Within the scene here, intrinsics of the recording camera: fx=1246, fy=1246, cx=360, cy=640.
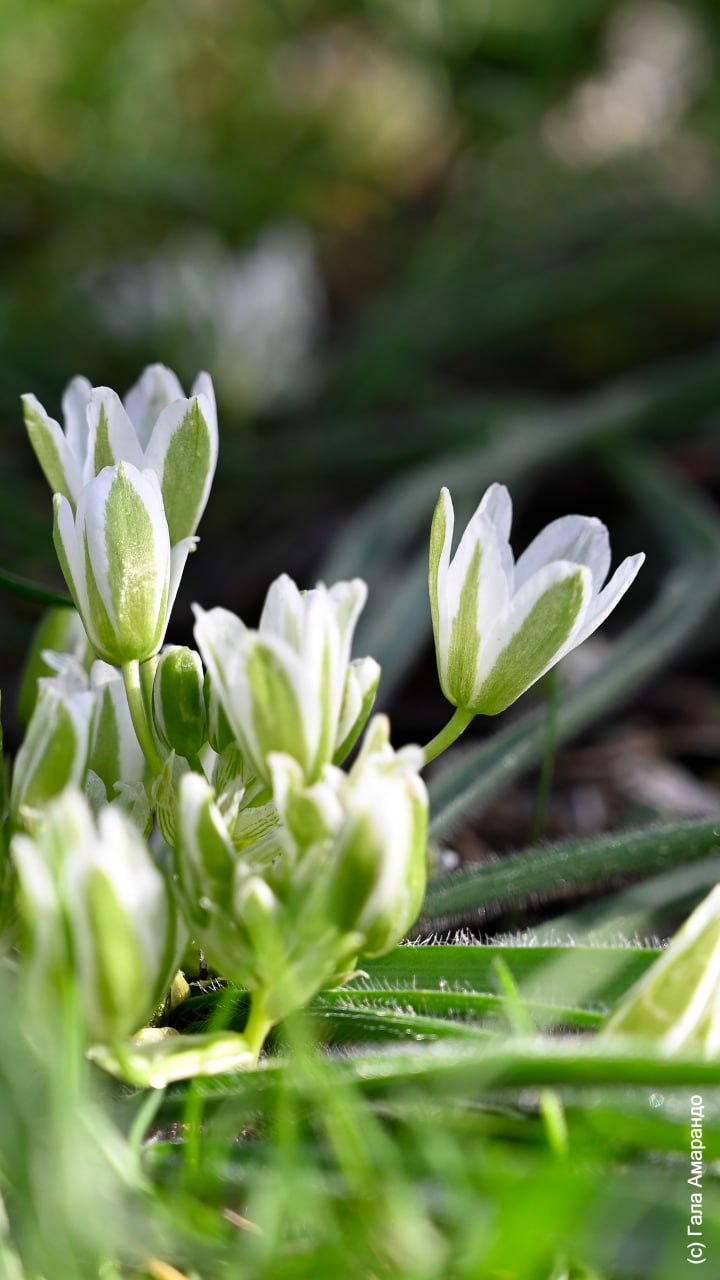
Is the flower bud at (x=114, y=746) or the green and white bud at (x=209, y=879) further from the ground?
the flower bud at (x=114, y=746)

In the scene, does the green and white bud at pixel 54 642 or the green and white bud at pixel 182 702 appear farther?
the green and white bud at pixel 54 642

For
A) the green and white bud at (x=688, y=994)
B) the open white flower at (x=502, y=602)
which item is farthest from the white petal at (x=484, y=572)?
the green and white bud at (x=688, y=994)

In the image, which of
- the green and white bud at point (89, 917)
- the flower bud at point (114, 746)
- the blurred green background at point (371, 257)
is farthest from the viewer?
the blurred green background at point (371, 257)

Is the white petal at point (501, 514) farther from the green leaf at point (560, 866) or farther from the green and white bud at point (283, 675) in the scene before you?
the green leaf at point (560, 866)

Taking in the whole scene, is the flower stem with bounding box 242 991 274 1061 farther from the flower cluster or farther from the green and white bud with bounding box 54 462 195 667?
the green and white bud with bounding box 54 462 195 667

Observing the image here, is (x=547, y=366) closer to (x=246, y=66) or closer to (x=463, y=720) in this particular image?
(x=246, y=66)

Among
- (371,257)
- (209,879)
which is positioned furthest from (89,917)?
(371,257)

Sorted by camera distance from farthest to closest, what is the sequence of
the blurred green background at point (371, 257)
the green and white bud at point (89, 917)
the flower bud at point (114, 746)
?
1. the blurred green background at point (371, 257)
2. the flower bud at point (114, 746)
3. the green and white bud at point (89, 917)

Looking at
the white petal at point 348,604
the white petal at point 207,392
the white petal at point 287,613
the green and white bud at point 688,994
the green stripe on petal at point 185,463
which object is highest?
the white petal at point 207,392
